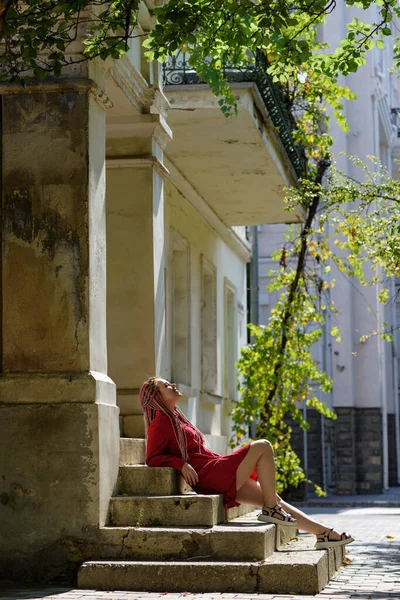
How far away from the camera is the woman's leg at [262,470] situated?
31.4 ft

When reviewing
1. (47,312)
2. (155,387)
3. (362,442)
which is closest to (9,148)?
(47,312)

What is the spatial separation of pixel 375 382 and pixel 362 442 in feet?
6.27

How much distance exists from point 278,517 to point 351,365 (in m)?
25.9

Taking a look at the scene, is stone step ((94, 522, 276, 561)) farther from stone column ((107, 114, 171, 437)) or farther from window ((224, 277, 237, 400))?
window ((224, 277, 237, 400))

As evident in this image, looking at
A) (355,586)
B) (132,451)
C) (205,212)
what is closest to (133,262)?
(132,451)

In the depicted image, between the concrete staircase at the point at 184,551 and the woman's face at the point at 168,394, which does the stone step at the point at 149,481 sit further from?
the woman's face at the point at 168,394

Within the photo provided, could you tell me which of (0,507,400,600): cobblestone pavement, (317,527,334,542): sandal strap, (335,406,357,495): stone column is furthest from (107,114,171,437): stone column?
(335,406,357,495): stone column

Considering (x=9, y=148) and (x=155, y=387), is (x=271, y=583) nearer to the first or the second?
(x=155, y=387)

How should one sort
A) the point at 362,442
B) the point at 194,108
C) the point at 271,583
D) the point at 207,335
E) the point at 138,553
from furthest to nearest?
the point at 362,442 < the point at 207,335 < the point at 194,108 < the point at 138,553 < the point at 271,583

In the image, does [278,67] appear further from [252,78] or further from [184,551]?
[184,551]

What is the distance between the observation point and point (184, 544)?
8.73m

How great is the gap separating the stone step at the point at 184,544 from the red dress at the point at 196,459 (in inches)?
27.9

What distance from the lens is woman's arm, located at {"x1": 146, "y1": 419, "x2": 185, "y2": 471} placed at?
966cm

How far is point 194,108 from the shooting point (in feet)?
44.9
